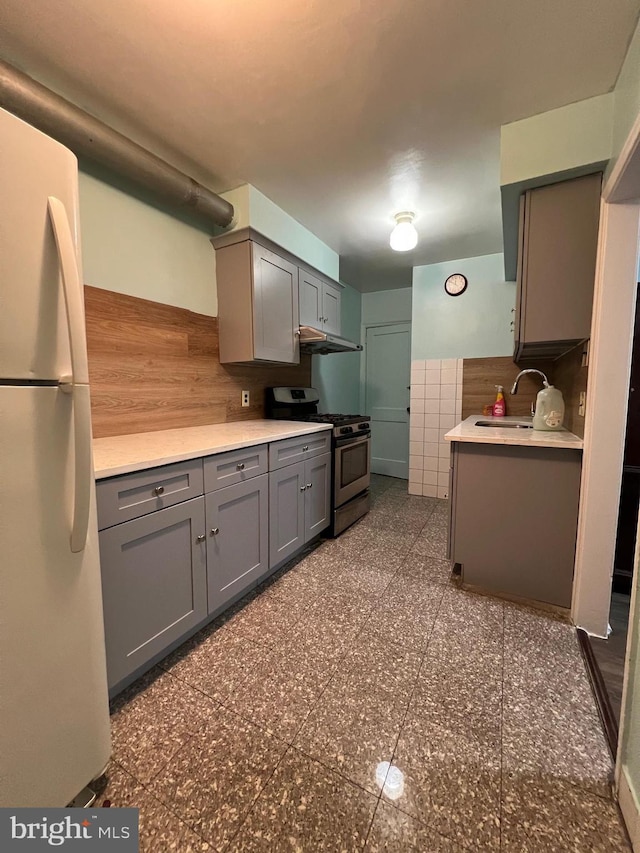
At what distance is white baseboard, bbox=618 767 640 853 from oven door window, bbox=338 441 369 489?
6.44 feet

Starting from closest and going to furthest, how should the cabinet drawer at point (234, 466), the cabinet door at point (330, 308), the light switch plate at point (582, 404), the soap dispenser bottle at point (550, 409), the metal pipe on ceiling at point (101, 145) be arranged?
the metal pipe on ceiling at point (101, 145), the cabinet drawer at point (234, 466), the light switch plate at point (582, 404), the soap dispenser bottle at point (550, 409), the cabinet door at point (330, 308)

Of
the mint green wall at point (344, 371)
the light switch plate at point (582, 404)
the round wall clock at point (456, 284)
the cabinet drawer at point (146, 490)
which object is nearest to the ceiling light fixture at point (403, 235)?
the round wall clock at point (456, 284)

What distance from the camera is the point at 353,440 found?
2877 millimetres

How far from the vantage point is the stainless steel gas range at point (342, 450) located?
267 centimetres

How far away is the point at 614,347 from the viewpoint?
1.53m

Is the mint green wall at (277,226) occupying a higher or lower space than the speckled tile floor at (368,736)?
higher

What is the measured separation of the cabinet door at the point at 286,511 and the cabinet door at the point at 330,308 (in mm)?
1581

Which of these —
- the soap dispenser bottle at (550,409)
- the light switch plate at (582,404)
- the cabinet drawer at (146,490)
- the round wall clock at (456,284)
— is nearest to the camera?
the cabinet drawer at (146,490)

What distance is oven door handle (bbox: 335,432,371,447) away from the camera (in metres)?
2.68

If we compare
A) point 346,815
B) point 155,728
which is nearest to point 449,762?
point 346,815

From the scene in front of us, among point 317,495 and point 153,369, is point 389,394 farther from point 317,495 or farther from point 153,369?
point 153,369

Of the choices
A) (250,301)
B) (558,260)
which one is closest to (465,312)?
(558,260)

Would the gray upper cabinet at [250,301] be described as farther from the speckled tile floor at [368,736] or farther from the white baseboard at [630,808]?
the white baseboard at [630,808]

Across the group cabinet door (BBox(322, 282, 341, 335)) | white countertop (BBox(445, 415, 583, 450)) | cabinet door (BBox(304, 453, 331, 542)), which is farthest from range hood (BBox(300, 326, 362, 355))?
white countertop (BBox(445, 415, 583, 450))
